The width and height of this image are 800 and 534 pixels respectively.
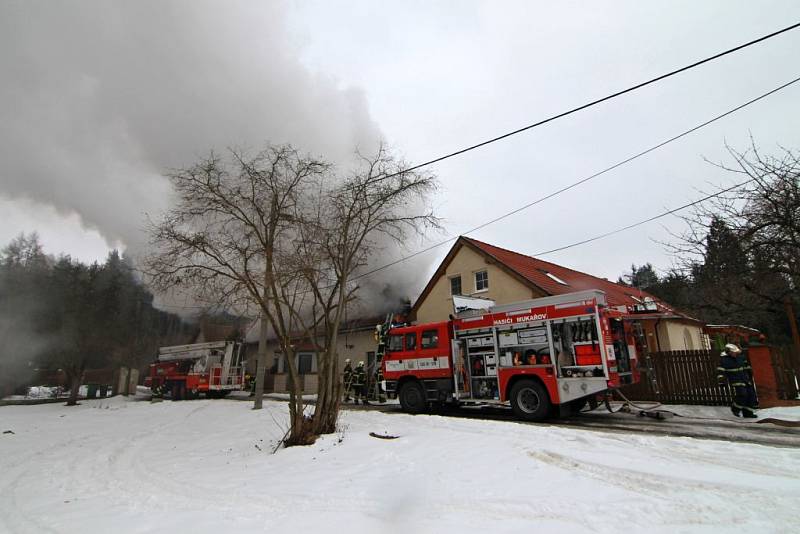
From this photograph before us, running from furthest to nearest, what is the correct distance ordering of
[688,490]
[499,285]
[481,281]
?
[481,281], [499,285], [688,490]

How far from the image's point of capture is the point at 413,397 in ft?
41.5

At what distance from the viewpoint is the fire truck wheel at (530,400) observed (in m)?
9.92

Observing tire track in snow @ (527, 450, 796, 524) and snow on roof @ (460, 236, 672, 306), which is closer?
tire track in snow @ (527, 450, 796, 524)

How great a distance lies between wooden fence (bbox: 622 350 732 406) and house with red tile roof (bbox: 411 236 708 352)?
4.63 metres

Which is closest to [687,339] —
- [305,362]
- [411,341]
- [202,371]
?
[411,341]

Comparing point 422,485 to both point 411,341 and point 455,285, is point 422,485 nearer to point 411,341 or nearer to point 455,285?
point 411,341

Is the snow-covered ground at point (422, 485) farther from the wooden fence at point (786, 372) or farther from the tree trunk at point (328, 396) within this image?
the wooden fence at point (786, 372)

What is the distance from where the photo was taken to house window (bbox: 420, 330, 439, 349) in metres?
12.4

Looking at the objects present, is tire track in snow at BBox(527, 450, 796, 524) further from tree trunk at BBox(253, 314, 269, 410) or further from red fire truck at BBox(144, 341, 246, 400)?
red fire truck at BBox(144, 341, 246, 400)

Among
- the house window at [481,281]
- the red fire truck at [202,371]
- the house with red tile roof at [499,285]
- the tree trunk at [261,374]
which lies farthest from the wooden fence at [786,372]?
the red fire truck at [202,371]

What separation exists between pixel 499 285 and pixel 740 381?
9.73 metres

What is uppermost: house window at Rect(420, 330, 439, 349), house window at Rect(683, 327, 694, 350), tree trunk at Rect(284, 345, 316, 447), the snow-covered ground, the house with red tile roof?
the house with red tile roof

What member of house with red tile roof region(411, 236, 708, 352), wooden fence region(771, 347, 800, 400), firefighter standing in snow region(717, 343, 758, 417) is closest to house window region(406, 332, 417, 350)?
house with red tile roof region(411, 236, 708, 352)

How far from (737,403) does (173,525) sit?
1109cm
